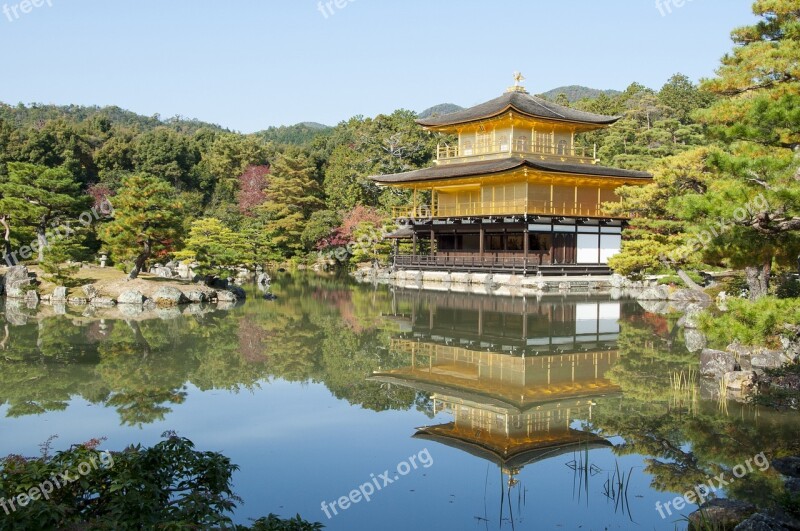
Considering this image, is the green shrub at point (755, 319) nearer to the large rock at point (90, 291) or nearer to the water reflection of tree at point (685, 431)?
the water reflection of tree at point (685, 431)

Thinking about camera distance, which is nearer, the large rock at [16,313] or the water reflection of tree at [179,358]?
the water reflection of tree at [179,358]

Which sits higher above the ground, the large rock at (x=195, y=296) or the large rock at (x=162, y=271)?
the large rock at (x=162, y=271)

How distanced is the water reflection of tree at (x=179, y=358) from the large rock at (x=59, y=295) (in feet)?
13.8

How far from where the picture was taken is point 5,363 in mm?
11305

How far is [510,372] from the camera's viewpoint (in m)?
11.1

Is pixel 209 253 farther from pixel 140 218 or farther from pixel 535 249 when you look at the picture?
pixel 535 249

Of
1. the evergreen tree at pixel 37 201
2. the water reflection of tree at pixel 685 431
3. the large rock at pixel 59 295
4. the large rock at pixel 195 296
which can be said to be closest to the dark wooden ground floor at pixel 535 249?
the large rock at pixel 195 296

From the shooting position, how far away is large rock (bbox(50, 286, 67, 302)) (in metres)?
21.1

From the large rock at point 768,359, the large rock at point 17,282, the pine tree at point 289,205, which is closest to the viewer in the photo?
the large rock at point 768,359

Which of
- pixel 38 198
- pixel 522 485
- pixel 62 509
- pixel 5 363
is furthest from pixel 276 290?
pixel 62 509

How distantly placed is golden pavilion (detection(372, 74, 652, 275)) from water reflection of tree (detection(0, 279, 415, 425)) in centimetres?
1184

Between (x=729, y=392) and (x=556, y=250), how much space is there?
19830mm

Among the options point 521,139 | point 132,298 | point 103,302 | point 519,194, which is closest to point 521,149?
point 521,139

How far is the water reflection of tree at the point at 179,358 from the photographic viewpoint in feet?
30.6
